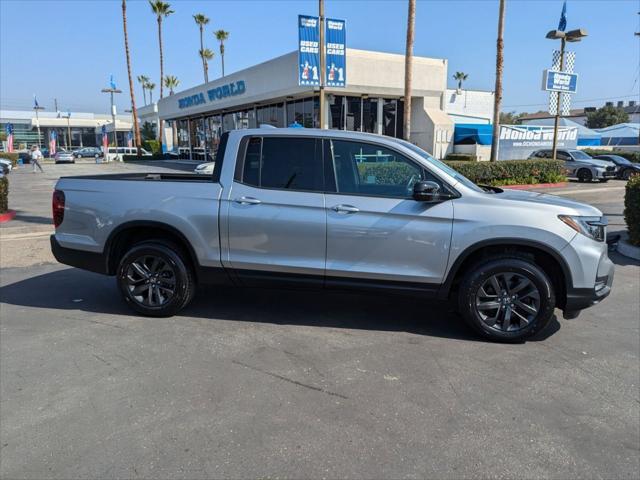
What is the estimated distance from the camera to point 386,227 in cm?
438

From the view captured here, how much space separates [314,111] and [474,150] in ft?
31.5

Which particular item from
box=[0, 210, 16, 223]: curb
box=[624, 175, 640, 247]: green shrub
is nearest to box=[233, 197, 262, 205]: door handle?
box=[624, 175, 640, 247]: green shrub

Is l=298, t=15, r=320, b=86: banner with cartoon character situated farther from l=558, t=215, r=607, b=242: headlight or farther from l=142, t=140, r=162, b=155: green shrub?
l=142, t=140, r=162, b=155: green shrub

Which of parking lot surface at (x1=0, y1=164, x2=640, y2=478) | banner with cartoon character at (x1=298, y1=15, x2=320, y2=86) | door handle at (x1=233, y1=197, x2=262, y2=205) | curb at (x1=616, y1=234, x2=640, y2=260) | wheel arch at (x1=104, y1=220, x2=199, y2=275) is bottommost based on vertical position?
parking lot surface at (x1=0, y1=164, x2=640, y2=478)

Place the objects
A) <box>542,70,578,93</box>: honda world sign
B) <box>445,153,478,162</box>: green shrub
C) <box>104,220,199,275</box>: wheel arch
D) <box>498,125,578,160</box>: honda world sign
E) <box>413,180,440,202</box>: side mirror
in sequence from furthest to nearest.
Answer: <box>498,125,578,160</box>: honda world sign < <box>445,153,478,162</box>: green shrub < <box>542,70,578,93</box>: honda world sign < <box>104,220,199,275</box>: wheel arch < <box>413,180,440,202</box>: side mirror

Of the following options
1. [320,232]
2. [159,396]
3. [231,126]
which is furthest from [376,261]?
[231,126]

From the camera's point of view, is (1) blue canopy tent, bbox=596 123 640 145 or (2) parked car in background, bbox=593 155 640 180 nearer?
(2) parked car in background, bbox=593 155 640 180

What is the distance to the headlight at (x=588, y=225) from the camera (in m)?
4.30

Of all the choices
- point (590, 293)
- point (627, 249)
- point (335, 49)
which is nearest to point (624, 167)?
point (335, 49)

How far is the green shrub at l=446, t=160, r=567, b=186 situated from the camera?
19.1 m

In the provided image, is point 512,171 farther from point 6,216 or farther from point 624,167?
point 6,216

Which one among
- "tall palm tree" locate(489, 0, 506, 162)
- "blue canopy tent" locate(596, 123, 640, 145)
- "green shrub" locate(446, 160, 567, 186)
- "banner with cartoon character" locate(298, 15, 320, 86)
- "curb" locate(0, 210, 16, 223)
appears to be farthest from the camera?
"blue canopy tent" locate(596, 123, 640, 145)

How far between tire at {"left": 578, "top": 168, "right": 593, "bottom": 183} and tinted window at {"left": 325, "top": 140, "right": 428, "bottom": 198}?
74.7ft

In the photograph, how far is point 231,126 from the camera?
35.5 m
